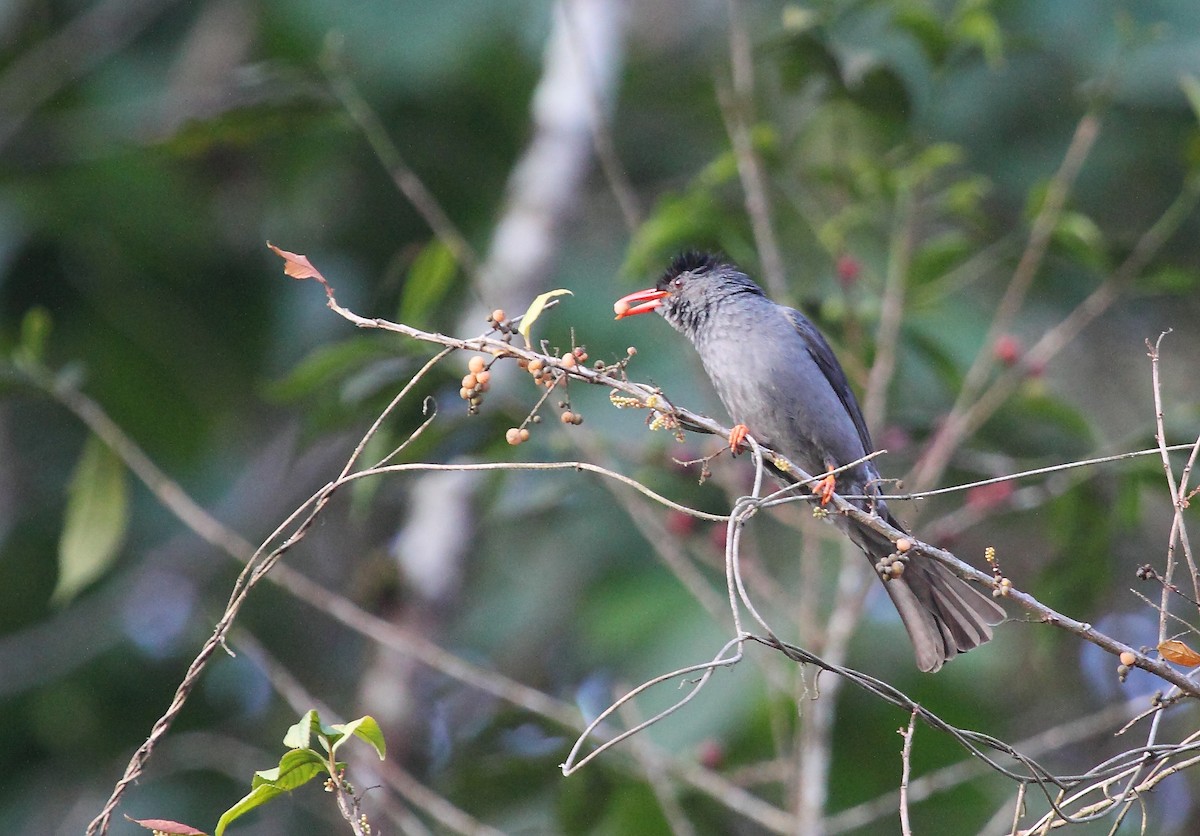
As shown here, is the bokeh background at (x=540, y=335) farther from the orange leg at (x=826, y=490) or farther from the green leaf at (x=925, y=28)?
the orange leg at (x=826, y=490)

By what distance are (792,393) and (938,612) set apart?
29.7 inches

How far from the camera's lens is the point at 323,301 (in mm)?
6930

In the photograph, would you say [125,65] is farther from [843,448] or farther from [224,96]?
[843,448]

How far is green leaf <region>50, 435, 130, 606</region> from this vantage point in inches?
167

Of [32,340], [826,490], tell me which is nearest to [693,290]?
[826,490]

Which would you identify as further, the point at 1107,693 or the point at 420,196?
the point at 1107,693

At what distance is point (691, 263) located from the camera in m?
4.19

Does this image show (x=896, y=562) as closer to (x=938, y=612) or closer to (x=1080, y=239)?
(x=938, y=612)

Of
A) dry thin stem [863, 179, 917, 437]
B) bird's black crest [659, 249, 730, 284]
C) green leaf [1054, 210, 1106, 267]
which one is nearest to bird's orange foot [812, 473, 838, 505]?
dry thin stem [863, 179, 917, 437]

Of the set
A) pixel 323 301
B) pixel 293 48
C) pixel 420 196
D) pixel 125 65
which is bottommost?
pixel 420 196

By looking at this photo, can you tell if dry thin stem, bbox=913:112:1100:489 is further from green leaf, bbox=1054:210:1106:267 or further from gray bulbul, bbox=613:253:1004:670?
gray bulbul, bbox=613:253:1004:670

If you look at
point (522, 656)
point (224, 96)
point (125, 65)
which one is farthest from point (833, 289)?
point (125, 65)

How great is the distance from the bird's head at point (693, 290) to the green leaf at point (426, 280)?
21.8 inches

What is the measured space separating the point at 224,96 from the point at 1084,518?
4502 millimetres
